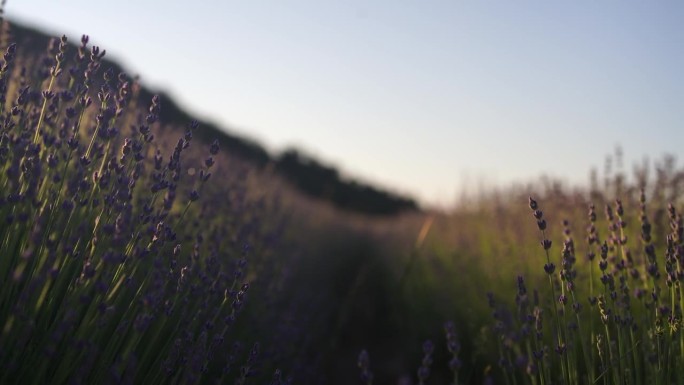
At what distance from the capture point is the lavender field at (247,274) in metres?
1.82

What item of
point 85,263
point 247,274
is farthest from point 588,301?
point 85,263

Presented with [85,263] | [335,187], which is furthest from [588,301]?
[335,187]

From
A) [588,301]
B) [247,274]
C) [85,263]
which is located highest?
[588,301]

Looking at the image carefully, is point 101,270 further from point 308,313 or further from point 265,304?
point 308,313

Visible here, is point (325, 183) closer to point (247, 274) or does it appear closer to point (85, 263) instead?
point (247, 274)

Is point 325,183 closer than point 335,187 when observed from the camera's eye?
Yes

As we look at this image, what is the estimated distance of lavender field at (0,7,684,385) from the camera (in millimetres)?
1821

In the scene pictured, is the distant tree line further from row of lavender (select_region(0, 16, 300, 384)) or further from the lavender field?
row of lavender (select_region(0, 16, 300, 384))

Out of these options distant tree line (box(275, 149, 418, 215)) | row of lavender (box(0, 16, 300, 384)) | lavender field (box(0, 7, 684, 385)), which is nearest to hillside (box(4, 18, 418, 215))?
distant tree line (box(275, 149, 418, 215))

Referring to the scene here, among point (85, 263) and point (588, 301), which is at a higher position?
point (588, 301)

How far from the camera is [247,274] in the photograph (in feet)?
12.9

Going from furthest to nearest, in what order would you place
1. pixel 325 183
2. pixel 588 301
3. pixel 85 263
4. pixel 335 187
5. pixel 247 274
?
pixel 335 187 < pixel 325 183 < pixel 247 274 < pixel 588 301 < pixel 85 263

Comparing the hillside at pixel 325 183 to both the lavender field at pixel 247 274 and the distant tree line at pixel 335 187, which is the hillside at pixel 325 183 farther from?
the lavender field at pixel 247 274

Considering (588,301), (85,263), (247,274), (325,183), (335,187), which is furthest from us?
(335,187)
